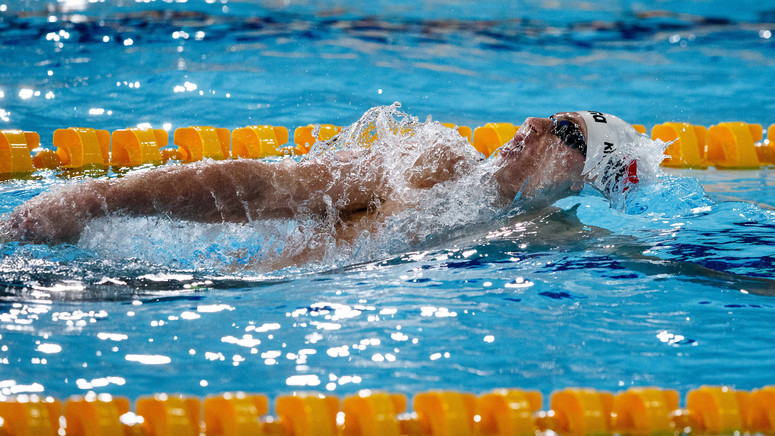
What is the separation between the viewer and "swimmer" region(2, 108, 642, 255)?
218cm

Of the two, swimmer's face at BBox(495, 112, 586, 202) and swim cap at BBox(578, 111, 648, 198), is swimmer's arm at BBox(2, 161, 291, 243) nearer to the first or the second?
swimmer's face at BBox(495, 112, 586, 202)

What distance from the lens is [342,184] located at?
254cm

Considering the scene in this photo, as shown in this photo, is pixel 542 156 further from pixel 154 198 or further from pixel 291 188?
pixel 154 198

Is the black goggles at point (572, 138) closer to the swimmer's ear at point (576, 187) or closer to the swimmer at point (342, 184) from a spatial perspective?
the swimmer at point (342, 184)

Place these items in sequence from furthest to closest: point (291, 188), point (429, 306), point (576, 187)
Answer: point (576, 187) → point (291, 188) → point (429, 306)

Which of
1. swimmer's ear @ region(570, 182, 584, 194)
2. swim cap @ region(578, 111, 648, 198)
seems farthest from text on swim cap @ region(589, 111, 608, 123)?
swimmer's ear @ region(570, 182, 584, 194)

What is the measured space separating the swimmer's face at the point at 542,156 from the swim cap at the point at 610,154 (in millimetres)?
36

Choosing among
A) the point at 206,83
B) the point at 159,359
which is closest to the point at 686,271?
the point at 159,359

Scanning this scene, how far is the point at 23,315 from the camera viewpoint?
77.5 inches

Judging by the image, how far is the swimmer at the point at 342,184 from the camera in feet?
7.15

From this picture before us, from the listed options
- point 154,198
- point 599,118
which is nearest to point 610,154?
point 599,118

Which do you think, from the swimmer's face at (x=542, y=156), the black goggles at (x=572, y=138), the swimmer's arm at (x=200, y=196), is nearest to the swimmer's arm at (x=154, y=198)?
the swimmer's arm at (x=200, y=196)

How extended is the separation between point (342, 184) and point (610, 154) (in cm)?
100

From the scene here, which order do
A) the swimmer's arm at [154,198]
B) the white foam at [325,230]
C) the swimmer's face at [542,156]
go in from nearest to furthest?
the swimmer's arm at [154,198] → the white foam at [325,230] → the swimmer's face at [542,156]
